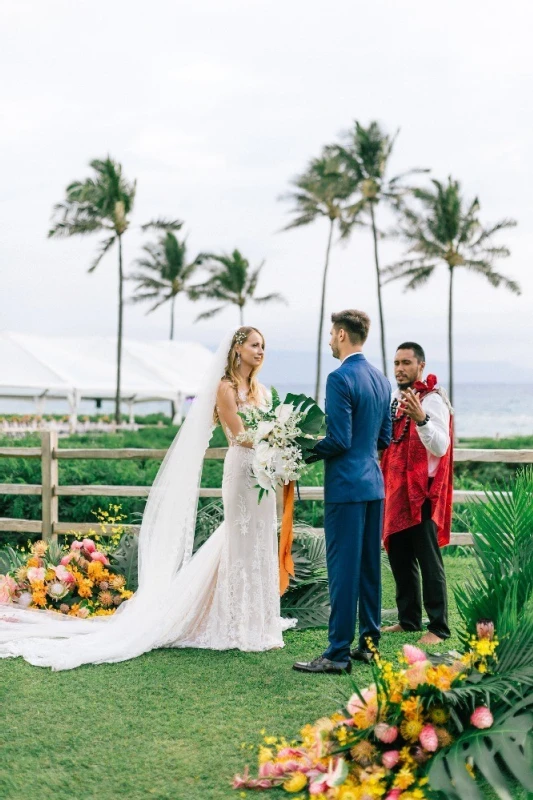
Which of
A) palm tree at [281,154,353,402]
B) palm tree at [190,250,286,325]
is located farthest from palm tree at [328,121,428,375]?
palm tree at [190,250,286,325]

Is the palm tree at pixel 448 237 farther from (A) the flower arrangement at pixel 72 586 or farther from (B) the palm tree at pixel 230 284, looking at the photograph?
(A) the flower arrangement at pixel 72 586

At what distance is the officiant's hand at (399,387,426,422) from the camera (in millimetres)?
5070

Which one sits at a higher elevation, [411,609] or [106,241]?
[106,241]

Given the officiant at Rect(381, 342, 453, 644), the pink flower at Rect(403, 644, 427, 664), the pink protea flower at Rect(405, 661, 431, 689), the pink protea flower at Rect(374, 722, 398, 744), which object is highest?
the officiant at Rect(381, 342, 453, 644)

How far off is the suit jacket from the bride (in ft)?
2.63

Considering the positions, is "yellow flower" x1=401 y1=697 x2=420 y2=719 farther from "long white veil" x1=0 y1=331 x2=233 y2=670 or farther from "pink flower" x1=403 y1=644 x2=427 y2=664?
"long white veil" x1=0 y1=331 x2=233 y2=670

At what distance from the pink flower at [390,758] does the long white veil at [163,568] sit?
8.27ft

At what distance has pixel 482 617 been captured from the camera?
3391 mm

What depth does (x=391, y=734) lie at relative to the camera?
315 cm

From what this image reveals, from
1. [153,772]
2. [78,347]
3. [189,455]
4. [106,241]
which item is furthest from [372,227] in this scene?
[153,772]

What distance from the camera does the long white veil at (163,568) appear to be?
18.1ft

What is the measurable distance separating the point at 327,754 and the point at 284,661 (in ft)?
6.22

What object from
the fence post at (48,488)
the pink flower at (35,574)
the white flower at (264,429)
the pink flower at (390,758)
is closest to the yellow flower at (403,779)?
the pink flower at (390,758)

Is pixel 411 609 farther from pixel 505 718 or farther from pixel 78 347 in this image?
pixel 78 347
